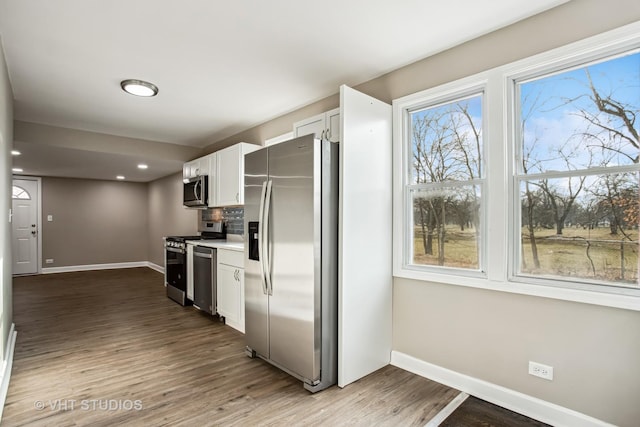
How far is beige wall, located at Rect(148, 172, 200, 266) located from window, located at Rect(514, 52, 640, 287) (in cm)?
545

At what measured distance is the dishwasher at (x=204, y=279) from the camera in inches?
158

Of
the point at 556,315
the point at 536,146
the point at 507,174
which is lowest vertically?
the point at 556,315

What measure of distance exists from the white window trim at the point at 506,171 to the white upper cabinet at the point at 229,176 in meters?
2.38

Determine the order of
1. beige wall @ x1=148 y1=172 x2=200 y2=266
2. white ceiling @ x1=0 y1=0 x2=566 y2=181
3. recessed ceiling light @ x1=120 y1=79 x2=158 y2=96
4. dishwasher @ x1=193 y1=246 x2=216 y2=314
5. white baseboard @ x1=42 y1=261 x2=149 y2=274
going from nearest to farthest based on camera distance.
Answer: white ceiling @ x1=0 y1=0 x2=566 y2=181, recessed ceiling light @ x1=120 y1=79 x2=158 y2=96, dishwasher @ x1=193 y1=246 x2=216 y2=314, beige wall @ x1=148 y1=172 x2=200 y2=266, white baseboard @ x1=42 y1=261 x2=149 y2=274

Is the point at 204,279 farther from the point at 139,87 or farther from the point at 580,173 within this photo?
the point at 580,173

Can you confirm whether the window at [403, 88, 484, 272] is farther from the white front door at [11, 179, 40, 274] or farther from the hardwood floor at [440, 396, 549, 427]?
the white front door at [11, 179, 40, 274]

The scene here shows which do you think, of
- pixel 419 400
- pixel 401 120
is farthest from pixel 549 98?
pixel 419 400

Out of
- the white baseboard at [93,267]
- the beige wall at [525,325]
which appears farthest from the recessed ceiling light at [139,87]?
the white baseboard at [93,267]

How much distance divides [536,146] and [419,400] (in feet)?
6.02

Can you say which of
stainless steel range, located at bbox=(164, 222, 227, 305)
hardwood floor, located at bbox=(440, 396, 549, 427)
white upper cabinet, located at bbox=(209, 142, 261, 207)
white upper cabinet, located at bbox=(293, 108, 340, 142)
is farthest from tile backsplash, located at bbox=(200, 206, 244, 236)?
hardwood floor, located at bbox=(440, 396, 549, 427)

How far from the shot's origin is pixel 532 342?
2.07 metres

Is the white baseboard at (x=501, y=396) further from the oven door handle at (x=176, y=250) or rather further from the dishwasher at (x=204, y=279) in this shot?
the oven door handle at (x=176, y=250)

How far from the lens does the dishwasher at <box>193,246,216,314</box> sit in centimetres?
402

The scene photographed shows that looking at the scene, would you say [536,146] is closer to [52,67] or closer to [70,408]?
[70,408]
